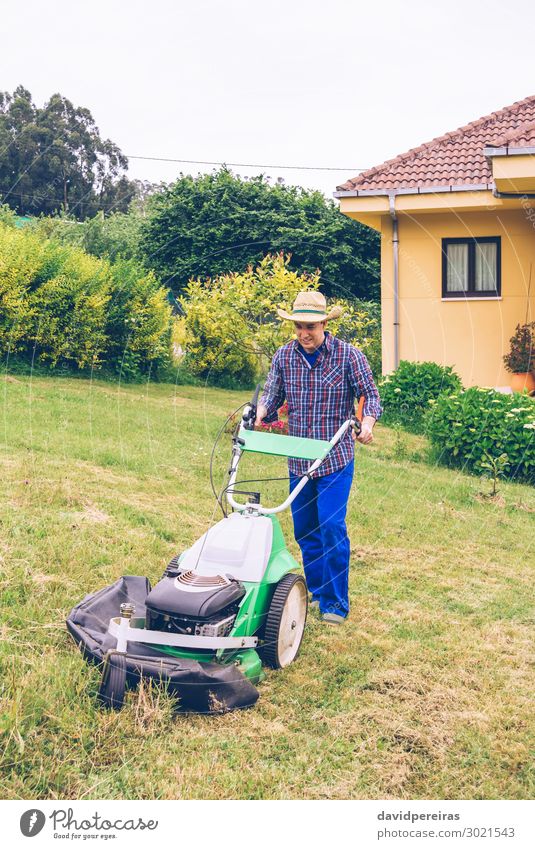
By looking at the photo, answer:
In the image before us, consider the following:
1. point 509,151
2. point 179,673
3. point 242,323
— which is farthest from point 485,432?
point 179,673

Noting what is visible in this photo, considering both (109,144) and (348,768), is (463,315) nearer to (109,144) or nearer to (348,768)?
(109,144)

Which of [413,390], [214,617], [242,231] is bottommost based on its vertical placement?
[214,617]

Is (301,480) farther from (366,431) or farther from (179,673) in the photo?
(179,673)

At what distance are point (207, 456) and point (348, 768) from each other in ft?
18.9

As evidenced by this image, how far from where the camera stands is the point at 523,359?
45.4 ft

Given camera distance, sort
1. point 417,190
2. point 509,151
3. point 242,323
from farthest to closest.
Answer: point 417,190 < point 242,323 < point 509,151

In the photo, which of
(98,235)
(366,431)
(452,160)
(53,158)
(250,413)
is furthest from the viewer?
(98,235)

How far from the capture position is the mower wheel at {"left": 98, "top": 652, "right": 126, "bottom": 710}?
11.8 ft

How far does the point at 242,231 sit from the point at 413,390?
37.0ft

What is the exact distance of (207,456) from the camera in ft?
29.9
